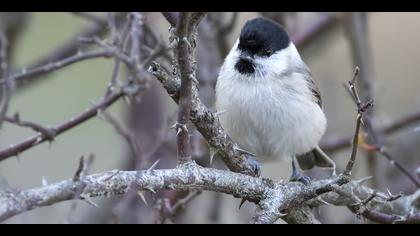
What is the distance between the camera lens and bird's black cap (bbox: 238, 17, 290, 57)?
3449mm

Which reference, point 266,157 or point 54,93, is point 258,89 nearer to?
point 266,157

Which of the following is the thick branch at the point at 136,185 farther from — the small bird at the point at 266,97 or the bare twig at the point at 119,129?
the small bird at the point at 266,97

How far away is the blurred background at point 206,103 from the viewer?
4.10 m

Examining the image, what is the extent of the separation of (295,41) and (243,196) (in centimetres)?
238

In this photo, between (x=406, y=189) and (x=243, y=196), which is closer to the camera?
(x=243, y=196)

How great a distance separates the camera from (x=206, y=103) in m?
4.36

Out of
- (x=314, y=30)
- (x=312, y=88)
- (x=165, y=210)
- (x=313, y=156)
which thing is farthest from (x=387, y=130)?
(x=165, y=210)

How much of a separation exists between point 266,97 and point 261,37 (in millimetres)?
323

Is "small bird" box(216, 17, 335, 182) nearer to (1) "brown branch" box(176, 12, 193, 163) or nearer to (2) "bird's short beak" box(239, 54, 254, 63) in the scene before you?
(2) "bird's short beak" box(239, 54, 254, 63)

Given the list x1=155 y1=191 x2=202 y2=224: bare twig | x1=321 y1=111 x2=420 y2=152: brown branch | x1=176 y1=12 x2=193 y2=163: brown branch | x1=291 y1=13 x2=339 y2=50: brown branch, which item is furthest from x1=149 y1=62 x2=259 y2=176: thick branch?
x1=291 y1=13 x2=339 y2=50: brown branch

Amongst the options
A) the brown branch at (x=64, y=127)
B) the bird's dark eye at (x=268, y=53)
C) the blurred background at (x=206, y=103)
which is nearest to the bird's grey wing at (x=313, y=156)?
the blurred background at (x=206, y=103)

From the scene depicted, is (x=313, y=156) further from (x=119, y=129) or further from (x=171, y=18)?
(x=171, y=18)
